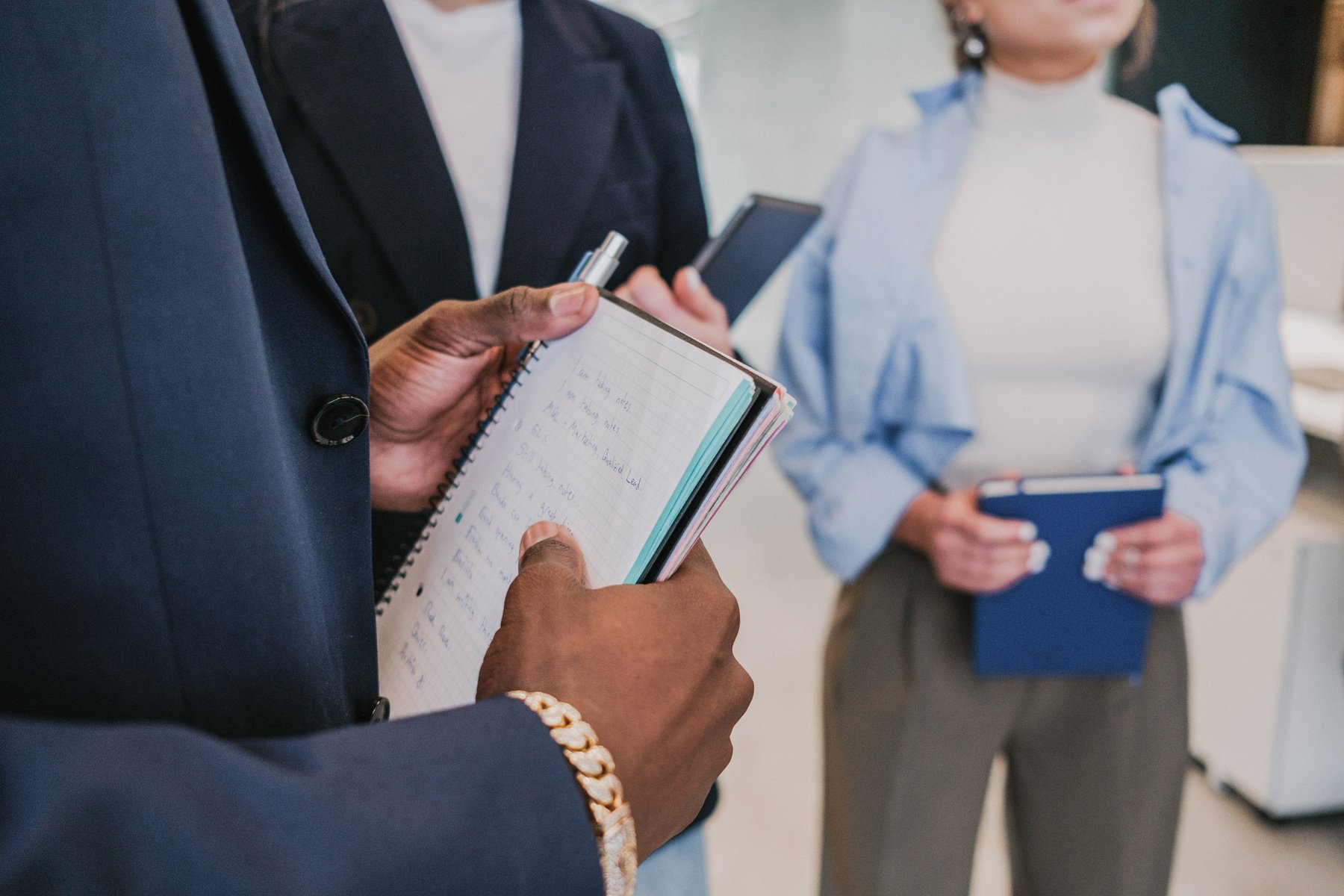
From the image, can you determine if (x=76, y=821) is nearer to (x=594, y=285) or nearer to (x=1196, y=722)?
(x=594, y=285)

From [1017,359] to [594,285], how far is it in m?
0.71

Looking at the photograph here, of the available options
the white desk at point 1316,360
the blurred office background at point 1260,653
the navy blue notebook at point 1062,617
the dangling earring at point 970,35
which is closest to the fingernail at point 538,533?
the navy blue notebook at point 1062,617

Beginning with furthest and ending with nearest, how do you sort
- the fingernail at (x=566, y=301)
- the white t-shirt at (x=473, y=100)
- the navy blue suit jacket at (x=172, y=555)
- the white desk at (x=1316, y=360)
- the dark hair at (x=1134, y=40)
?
the white desk at (x=1316, y=360), the dark hair at (x=1134, y=40), the white t-shirt at (x=473, y=100), the fingernail at (x=566, y=301), the navy blue suit jacket at (x=172, y=555)

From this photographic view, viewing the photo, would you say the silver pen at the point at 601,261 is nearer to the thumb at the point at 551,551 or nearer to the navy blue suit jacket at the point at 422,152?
the thumb at the point at 551,551

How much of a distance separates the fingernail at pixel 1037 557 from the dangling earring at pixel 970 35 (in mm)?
584

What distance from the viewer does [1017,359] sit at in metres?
1.09

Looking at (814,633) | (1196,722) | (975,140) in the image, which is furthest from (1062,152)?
(814,633)

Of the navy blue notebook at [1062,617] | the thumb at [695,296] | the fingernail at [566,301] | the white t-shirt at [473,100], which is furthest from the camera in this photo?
the navy blue notebook at [1062,617]

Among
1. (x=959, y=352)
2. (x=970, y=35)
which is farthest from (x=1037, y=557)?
(x=970, y=35)

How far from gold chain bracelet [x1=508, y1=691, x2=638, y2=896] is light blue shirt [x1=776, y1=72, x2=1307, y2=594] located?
78 centimetres

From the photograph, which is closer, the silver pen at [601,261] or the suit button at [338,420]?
the suit button at [338,420]

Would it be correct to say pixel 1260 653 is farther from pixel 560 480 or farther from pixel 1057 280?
pixel 560 480

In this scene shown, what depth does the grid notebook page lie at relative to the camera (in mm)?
416

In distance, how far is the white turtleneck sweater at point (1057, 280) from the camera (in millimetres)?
1086
